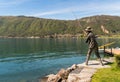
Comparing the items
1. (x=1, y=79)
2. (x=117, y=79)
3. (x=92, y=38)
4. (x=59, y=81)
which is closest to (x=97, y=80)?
(x=117, y=79)

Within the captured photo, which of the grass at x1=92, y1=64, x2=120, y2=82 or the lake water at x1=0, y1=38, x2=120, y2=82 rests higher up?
the grass at x1=92, y1=64, x2=120, y2=82

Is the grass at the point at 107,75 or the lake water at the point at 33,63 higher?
the grass at the point at 107,75

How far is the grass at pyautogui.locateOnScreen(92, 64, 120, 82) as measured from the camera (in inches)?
762

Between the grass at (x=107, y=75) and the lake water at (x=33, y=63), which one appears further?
the lake water at (x=33, y=63)

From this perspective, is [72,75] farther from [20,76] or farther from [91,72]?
[20,76]

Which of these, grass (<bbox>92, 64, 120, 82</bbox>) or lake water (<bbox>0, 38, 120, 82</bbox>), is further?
lake water (<bbox>0, 38, 120, 82</bbox>)

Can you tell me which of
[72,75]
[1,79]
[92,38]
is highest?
[92,38]

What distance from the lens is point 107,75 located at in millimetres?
20906

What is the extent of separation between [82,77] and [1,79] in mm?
19601

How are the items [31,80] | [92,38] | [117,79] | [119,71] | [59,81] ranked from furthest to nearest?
1. [31,80]
2. [59,81]
3. [92,38]
4. [119,71]
5. [117,79]

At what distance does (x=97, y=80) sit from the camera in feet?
63.5

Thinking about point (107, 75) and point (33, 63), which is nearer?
point (107, 75)

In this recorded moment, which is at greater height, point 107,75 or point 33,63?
point 107,75

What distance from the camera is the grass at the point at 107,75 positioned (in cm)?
1934
